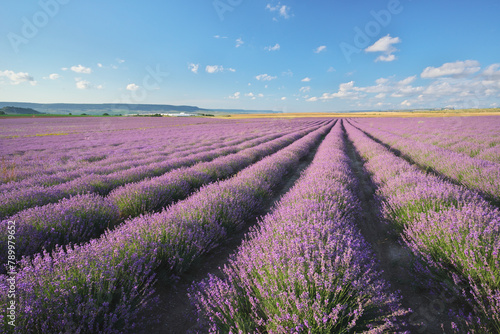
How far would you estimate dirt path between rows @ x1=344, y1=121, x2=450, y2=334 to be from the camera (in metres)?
1.87

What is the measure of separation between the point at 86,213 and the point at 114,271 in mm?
1942

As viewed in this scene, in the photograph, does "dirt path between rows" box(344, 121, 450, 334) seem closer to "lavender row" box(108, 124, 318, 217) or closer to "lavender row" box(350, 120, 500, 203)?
"lavender row" box(350, 120, 500, 203)

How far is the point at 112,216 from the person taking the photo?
3.46 m

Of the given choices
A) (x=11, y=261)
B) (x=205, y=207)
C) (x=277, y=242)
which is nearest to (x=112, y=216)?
(x=11, y=261)

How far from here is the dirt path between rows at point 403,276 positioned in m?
1.87

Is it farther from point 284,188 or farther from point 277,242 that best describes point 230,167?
point 277,242

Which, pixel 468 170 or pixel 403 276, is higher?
pixel 468 170

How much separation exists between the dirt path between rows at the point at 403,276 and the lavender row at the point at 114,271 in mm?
2083

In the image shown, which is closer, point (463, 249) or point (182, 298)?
point (463, 249)

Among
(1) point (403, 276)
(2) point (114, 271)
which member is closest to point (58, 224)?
(2) point (114, 271)

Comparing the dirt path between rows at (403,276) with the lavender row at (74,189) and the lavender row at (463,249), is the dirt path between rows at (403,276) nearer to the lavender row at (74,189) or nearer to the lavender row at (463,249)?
the lavender row at (463,249)

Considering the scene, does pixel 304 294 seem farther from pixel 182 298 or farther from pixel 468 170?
pixel 468 170

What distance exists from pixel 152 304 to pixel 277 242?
134cm

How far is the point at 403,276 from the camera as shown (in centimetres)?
247
